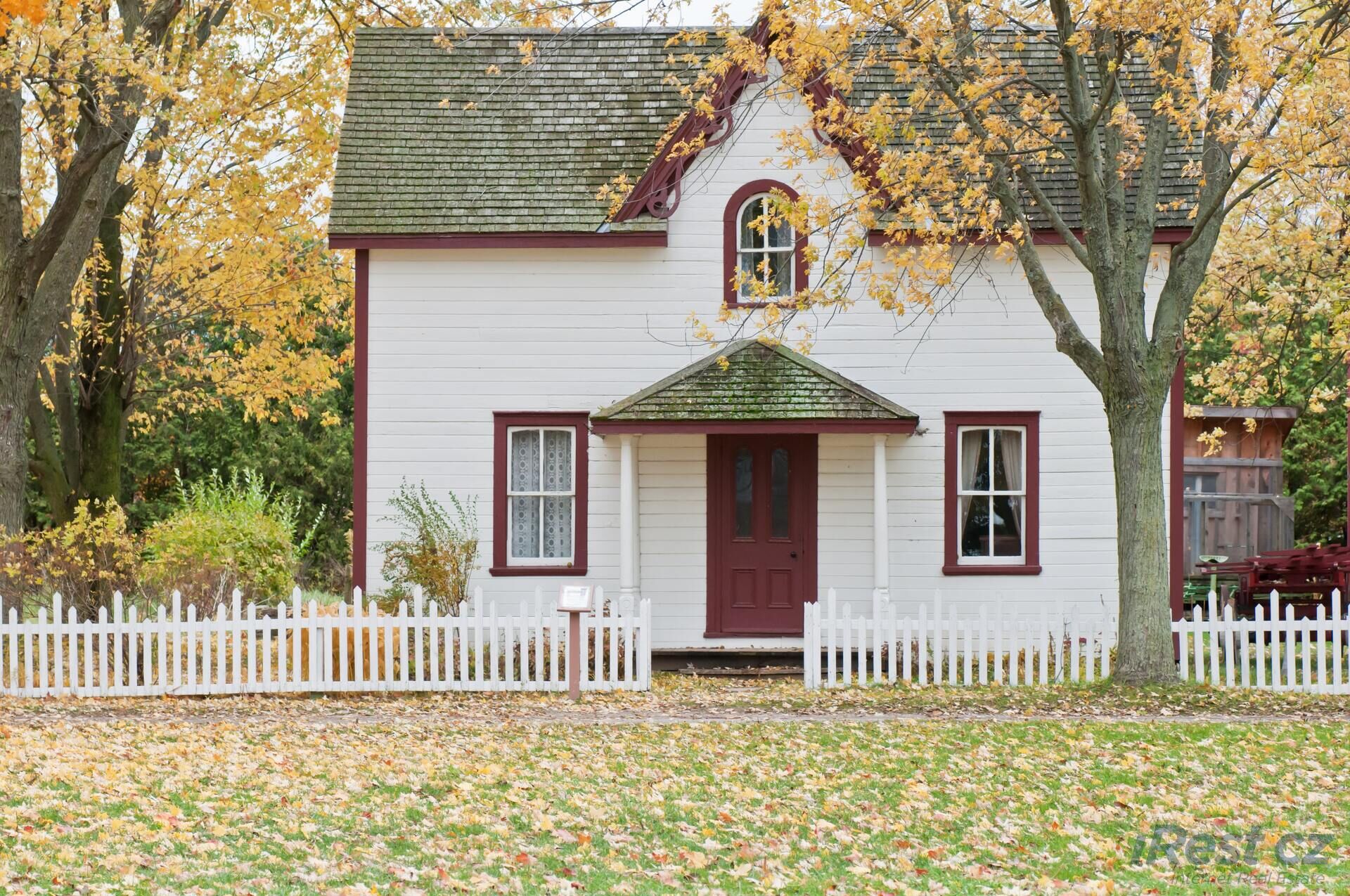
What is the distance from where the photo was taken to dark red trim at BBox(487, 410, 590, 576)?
55.8ft

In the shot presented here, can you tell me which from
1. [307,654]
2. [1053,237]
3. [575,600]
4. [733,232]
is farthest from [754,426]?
[307,654]

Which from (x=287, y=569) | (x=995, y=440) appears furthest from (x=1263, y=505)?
(x=287, y=569)

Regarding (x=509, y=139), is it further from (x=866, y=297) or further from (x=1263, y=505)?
(x=1263, y=505)

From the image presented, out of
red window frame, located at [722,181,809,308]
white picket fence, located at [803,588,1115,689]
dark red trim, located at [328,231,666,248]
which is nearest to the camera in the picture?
white picket fence, located at [803,588,1115,689]

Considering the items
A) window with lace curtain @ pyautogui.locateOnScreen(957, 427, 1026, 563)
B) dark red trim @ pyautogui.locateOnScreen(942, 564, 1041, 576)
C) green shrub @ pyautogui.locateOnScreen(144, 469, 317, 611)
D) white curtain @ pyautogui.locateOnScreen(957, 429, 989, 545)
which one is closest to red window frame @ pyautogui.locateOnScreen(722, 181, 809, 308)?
white curtain @ pyautogui.locateOnScreen(957, 429, 989, 545)

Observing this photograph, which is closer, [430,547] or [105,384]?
[430,547]

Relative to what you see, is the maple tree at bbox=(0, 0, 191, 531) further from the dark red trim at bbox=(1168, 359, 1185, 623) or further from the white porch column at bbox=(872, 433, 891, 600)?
the dark red trim at bbox=(1168, 359, 1185, 623)

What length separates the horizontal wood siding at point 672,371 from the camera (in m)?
17.1

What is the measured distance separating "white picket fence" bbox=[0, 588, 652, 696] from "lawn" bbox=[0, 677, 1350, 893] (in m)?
0.97

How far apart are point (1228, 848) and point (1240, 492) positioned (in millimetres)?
19717

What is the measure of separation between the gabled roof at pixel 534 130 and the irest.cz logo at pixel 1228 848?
31.6ft

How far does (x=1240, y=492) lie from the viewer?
26.1 m

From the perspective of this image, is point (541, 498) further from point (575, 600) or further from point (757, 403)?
point (575, 600)

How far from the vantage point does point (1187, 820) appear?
850 cm
